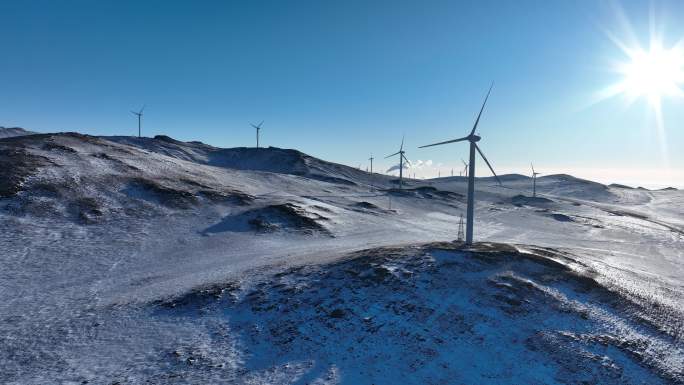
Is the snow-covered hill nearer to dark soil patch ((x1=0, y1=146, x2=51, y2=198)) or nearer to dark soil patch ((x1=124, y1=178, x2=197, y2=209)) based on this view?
dark soil patch ((x1=0, y1=146, x2=51, y2=198))

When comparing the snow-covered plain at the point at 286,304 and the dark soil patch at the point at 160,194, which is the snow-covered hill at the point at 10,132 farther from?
the dark soil patch at the point at 160,194

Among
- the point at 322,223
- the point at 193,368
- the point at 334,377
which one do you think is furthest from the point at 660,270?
the point at 193,368

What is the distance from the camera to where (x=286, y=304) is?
26.9m

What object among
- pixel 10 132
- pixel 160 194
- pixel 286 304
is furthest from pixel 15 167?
pixel 10 132

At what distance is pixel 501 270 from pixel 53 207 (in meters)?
49.8

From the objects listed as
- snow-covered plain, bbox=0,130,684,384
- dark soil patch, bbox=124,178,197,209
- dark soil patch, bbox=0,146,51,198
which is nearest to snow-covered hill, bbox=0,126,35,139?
dark soil patch, bbox=0,146,51,198

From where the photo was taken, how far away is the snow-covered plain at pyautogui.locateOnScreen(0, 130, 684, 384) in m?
20.9

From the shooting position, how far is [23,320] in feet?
81.3

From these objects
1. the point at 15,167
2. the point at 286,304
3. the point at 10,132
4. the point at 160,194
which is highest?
the point at 10,132

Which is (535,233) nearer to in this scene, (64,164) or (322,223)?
(322,223)

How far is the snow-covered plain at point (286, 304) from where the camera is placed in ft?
68.4

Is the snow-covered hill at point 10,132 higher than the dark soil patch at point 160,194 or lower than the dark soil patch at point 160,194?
higher

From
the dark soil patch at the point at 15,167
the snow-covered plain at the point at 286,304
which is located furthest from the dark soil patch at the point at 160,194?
the dark soil patch at the point at 15,167

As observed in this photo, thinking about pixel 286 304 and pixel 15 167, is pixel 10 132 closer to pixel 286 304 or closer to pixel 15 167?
pixel 15 167
